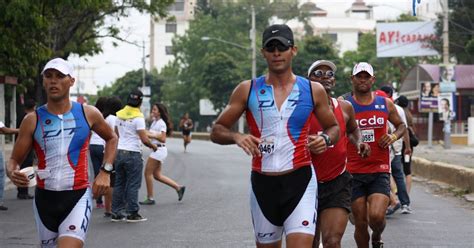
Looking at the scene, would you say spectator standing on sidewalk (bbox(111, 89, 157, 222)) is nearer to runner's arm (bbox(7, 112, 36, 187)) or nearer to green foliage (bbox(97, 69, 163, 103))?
runner's arm (bbox(7, 112, 36, 187))

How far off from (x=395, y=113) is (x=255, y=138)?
13.5 feet

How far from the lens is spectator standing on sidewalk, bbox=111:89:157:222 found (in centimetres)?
1365

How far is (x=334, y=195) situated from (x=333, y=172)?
0.82ft

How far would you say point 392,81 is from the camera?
75.9m

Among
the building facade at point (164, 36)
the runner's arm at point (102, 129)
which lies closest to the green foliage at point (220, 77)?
the building facade at point (164, 36)

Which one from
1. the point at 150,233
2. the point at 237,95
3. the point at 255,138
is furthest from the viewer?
the point at 150,233

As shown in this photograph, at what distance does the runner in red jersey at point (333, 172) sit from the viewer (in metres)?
7.70

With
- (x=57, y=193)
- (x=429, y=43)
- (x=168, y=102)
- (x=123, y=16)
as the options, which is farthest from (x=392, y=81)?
(x=57, y=193)

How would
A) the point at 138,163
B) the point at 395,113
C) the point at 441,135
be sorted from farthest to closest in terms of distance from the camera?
the point at 441,135
the point at 138,163
the point at 395,113

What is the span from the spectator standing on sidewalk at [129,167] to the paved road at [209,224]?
0.29 metres

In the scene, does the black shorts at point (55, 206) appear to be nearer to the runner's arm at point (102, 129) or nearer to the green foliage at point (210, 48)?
the runner's arm at point (102, 129)

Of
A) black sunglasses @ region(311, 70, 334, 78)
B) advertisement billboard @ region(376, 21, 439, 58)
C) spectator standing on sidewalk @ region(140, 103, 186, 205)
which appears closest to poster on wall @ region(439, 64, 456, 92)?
advertisement billboard @ region(376, 21, 439, 58)

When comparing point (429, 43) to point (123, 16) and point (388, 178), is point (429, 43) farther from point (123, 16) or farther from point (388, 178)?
point (388, 178)

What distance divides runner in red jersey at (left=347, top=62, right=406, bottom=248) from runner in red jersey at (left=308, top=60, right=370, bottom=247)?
92 cm
